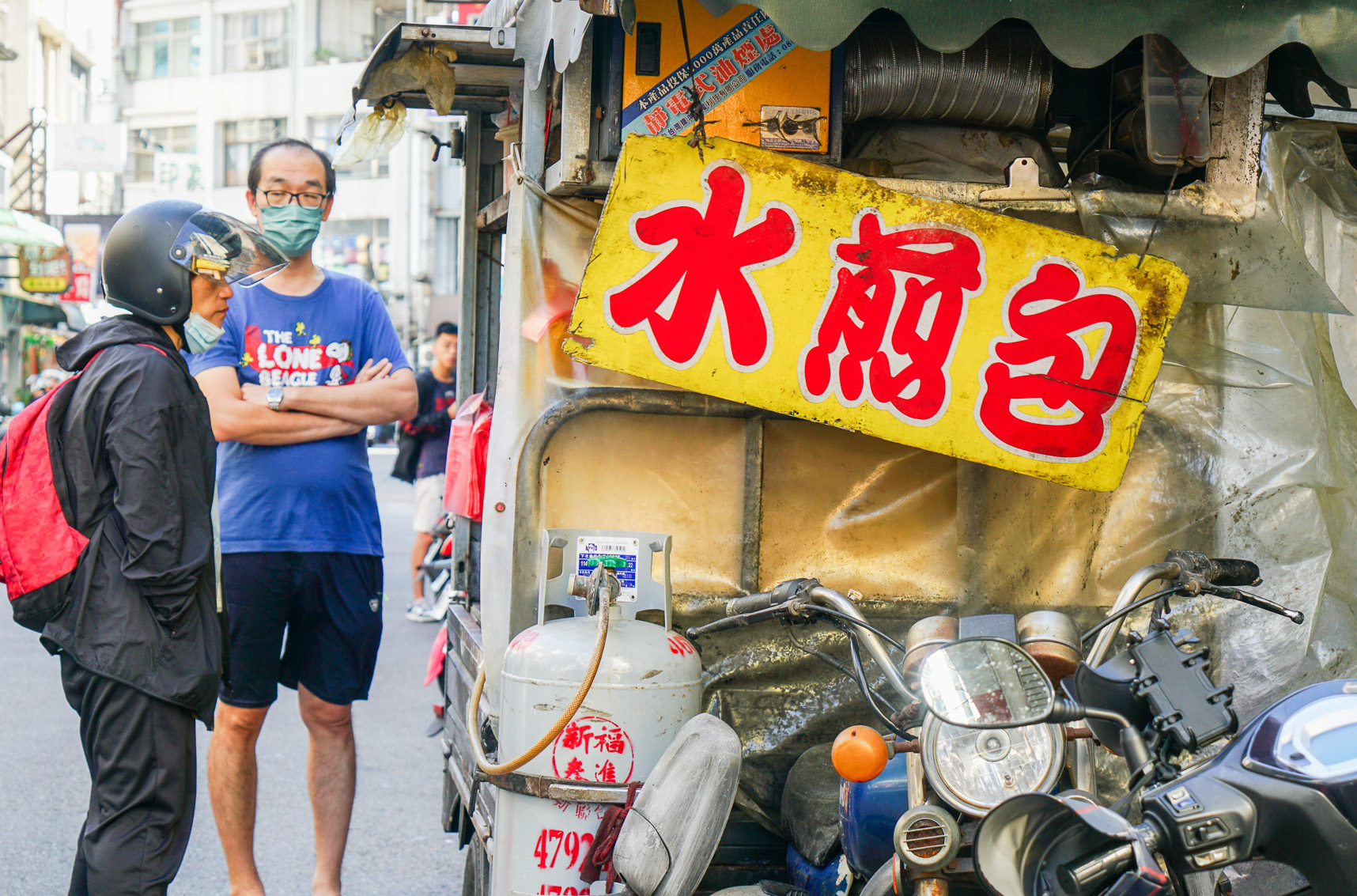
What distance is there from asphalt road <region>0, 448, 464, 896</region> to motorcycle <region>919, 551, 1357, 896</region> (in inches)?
121

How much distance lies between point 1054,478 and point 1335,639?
97cm

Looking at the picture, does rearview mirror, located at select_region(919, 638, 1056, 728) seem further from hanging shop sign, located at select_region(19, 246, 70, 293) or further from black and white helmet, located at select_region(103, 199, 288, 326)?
hanging shop sign, located at select_region(19, 246, 70, 293)

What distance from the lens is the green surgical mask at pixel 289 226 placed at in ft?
12.7

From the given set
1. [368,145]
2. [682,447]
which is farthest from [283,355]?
[682,447]

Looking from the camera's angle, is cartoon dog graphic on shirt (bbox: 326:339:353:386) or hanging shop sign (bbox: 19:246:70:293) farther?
Result: hanging shop sign (bbox: 19:246:70:293)

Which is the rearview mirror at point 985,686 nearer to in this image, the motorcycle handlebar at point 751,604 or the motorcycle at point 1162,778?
the motorcycle at point 1162,778

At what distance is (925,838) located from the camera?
2076mm

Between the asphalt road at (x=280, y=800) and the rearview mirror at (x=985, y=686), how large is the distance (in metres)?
3.02

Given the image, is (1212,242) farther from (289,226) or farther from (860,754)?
(289,226)

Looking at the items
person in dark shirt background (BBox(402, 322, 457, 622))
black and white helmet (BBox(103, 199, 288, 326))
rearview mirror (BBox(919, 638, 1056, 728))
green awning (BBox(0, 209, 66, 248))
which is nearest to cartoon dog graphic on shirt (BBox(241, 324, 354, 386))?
black and white helmet (BBox(103, 199, 288, 326))

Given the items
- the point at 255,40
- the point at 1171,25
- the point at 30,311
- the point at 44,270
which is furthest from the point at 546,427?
the point at 255,40

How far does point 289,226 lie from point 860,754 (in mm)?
2736

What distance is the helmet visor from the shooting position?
10.3ft

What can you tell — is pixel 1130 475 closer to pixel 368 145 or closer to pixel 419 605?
pixel 368 145
